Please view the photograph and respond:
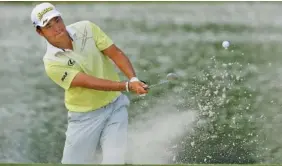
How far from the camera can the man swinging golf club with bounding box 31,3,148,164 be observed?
2.29m

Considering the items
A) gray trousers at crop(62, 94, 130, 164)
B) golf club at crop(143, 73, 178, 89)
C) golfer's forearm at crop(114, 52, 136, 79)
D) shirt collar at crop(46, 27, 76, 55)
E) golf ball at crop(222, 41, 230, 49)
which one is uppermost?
shirt collar at crop(46, 27, 76, 55)

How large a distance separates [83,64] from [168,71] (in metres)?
0.46

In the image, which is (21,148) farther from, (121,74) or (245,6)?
(245,6)

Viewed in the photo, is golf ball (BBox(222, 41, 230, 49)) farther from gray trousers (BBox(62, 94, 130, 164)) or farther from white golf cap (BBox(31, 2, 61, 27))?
white golf cap (BBox(31, 2, 61, 27))

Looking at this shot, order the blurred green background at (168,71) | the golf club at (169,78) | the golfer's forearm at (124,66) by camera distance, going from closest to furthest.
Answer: the golfer's forearm at (124,66), the golf club at (169,78), the blurred green background at (168,71)

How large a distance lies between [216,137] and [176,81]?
0.90ft

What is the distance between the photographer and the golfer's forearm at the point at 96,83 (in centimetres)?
223

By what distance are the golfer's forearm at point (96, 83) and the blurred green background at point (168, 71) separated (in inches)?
14.7

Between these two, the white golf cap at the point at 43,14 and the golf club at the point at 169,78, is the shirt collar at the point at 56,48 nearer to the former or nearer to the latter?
the white golf cap at the point at 43,14

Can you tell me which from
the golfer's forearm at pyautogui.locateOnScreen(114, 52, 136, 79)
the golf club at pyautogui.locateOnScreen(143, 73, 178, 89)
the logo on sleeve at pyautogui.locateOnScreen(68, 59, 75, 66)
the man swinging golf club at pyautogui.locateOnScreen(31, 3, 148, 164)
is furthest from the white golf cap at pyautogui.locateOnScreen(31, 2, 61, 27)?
the golf club at pyautogui.locateOnScreen(143, 73, 178, 89)

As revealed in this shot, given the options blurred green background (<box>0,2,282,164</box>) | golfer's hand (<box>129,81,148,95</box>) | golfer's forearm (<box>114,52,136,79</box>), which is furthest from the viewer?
blurred green background (<box>0,2,282,164</box>)

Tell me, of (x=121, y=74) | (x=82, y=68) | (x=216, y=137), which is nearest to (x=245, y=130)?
(x=216, y=137)

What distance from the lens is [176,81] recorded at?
2662 millimetres

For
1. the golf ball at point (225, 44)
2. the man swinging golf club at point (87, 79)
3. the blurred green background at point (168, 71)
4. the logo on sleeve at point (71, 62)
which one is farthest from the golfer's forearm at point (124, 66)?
the golf ball at point (225, 44)
